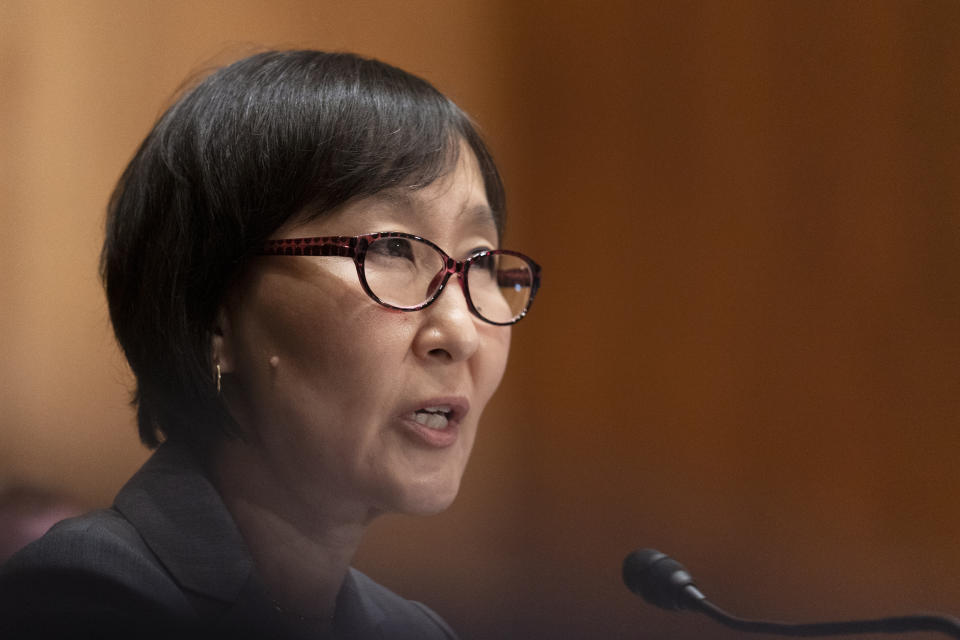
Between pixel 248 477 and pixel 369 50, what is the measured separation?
46 centimetres

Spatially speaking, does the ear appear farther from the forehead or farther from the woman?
the forehead

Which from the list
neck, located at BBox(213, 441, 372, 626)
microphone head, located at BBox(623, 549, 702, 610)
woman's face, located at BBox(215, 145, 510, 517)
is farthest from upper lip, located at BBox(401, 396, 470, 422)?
microphone head, located at BBox(623, 549, 702, 610)

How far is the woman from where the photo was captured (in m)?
0.79

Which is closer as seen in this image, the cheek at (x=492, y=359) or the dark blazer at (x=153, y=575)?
the dark blazer at (x=153, y=575)

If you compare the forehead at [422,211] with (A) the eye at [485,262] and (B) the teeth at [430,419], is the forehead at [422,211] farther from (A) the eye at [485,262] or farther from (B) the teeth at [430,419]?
(B) the teeth at [430,419]

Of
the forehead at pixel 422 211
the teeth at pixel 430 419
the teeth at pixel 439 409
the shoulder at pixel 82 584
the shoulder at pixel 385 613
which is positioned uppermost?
the forehead at pixel 422 211

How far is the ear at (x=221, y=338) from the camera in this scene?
0.81 m

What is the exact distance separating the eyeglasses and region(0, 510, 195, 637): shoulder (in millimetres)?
280

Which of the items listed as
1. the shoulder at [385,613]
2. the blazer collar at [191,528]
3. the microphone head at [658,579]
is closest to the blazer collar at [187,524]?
the blazer collar at [191,528]

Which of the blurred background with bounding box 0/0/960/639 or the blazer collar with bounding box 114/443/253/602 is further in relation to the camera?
the blurred background with bounding box 0/0/960/639

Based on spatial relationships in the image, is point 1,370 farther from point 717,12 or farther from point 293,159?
point 717,12

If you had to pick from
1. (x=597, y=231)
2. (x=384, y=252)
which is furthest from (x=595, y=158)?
(x=384, y=252)

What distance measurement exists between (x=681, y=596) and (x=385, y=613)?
0.30m

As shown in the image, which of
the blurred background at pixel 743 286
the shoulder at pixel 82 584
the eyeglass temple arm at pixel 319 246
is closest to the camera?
the shoulder at pixel 82 584
